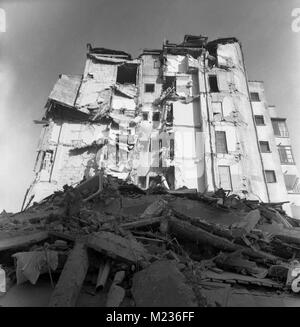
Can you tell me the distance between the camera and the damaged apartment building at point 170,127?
65.5ft

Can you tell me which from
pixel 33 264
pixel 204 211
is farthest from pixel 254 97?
pixel 33 264

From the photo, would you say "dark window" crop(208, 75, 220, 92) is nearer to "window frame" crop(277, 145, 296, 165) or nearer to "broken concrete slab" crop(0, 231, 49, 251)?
"window frame" crop(277, 145, 296, 165)

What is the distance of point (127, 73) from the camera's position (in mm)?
26531

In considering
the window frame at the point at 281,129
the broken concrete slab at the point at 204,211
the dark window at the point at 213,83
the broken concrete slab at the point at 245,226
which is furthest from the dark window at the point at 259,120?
the broken concrete slab at the point at 245,226

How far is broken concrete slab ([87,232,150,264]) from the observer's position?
14.4ft

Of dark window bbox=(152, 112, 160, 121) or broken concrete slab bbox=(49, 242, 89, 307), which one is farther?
dark window bbox=(152, 112, 160, 121)

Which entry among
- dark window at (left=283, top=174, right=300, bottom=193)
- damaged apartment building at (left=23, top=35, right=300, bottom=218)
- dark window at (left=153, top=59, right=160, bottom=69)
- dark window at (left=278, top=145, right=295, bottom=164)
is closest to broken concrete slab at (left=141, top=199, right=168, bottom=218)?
damaged apartment building at (left=23, top=35, right=300, bottom=218)

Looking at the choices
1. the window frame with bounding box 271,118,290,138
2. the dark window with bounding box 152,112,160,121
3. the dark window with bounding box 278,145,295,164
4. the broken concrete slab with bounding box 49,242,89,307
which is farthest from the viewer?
the window frame with bounding box 271,118,290,138

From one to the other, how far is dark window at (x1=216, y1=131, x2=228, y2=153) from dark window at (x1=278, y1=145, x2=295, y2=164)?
739 cm

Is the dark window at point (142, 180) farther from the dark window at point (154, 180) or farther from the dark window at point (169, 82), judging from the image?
the dark window at point (169, 82)

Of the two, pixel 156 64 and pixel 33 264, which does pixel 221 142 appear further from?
pixel 33 264

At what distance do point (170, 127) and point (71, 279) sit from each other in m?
19.0

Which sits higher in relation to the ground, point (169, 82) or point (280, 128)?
point (169, 82)
